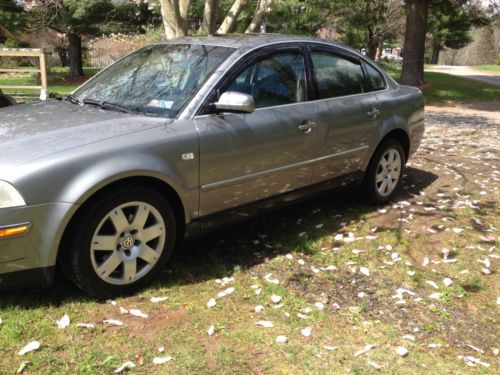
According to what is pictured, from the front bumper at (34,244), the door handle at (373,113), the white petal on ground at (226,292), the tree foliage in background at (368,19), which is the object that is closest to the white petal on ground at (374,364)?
the white petal on ground at (226,292)

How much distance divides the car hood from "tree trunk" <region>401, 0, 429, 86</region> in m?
14.7

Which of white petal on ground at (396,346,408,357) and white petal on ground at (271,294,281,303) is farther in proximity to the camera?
white petal on ground at (271,294,281,303)

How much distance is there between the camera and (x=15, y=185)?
2.78 metres

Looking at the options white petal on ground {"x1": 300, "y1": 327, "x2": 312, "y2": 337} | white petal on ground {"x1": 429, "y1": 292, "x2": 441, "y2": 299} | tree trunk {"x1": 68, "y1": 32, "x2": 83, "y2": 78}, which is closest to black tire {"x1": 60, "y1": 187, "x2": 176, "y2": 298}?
white petal on ground {"x1": 300, "y1": 327, "x2": 312, "y2": 337}

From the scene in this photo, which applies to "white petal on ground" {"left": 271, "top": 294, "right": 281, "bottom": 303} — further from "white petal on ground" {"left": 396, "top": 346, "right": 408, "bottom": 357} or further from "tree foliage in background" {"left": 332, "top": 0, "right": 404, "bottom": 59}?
"tree foliage in background" {"left": 332, "top": 0, "right": 404, "bottom": 59}

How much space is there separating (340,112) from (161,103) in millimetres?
1662

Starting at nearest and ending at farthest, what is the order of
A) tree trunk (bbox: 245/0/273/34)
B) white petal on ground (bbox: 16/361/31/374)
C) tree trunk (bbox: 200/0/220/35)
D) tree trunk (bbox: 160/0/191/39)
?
1. white petal on ground (bbox: 16/361/31/374)
2. tree trunk (bbox: 160/0/191/39)
3. tree trunk (bbox: 200/0/220/35)
4. tree trunk (bbox: 245/0/273/34)

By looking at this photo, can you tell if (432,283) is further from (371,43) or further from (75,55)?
(75,55)

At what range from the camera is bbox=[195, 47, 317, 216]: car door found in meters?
3.62

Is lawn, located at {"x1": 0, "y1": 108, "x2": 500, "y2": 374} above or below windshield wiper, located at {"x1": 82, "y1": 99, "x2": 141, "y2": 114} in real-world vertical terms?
below

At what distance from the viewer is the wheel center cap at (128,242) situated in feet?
10.8

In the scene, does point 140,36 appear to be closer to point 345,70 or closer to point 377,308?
point 345,70

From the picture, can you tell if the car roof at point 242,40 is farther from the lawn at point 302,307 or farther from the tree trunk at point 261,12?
the tree trunk at point 261,12

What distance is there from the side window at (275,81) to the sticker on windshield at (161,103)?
43 centimetres
